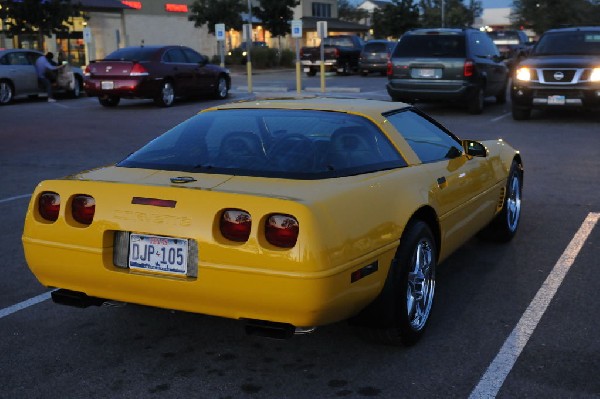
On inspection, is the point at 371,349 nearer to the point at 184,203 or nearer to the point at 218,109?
the point at 184,203

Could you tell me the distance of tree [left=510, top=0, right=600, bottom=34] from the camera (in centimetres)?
7375

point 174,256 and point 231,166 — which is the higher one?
point 231,166

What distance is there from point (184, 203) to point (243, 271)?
0.45m

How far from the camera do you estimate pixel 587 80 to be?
14336mm

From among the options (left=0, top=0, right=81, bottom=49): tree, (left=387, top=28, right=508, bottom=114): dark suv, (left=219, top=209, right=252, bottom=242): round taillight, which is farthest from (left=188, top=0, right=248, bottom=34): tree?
(left=219, top=209, right=252, bottom=242): round taillight

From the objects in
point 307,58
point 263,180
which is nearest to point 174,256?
point 263,180

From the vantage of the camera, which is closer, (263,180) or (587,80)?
(263,180)

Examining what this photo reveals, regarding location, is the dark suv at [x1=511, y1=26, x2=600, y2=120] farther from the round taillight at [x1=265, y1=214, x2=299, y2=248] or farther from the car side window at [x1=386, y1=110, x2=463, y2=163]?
the round taillight at [x1=265, y1=214, x2=299, y2=248]

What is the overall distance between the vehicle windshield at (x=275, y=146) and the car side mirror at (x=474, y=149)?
1.02 meters

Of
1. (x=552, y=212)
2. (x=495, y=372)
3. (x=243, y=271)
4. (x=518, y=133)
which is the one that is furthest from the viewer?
(x=518, y=133)

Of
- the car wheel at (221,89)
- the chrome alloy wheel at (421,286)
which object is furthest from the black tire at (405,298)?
the car wheel at (221,89)

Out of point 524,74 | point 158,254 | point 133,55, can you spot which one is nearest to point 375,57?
point 133,55

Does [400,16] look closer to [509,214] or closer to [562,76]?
[562,76]

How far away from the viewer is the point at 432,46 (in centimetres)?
1678
